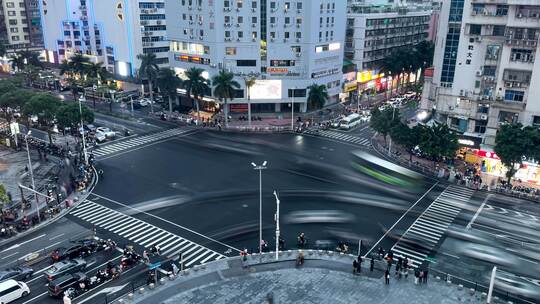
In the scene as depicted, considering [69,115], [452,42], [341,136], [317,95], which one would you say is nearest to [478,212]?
[452,42]

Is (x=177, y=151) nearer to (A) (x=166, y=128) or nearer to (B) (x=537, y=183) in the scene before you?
(A) (x=166, y=128)

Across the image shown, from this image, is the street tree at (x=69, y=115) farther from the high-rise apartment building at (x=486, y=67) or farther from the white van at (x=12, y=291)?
the high-rise apartment building at (x=486, y=67)

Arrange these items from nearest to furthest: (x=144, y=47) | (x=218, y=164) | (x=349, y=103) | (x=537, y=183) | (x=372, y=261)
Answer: (x=372, y=261), (x=537, y=183), (x=218, y=164), (x=349, y=103), (x=144, y=47)

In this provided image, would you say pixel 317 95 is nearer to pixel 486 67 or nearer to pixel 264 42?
pixel 264 42

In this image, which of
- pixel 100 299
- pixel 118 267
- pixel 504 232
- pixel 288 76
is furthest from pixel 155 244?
pixel 288 76

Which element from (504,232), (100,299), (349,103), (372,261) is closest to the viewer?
(100,299)

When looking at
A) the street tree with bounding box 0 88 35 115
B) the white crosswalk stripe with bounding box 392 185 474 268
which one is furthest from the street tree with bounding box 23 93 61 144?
the white crosswalk stripe with bounding box 392 185 474 268
